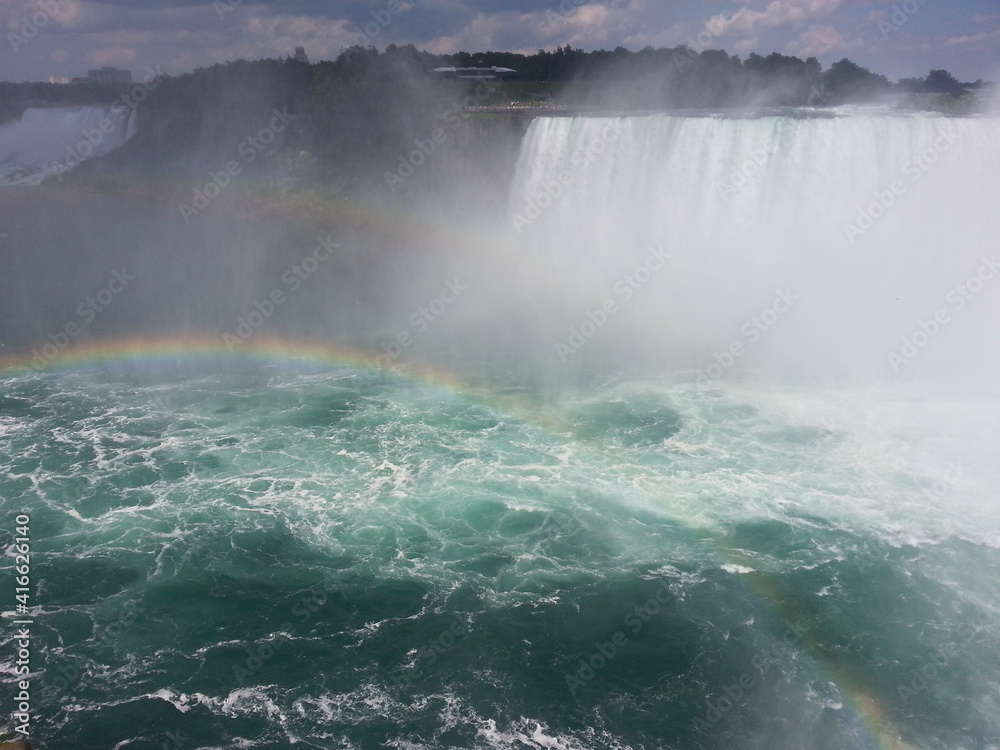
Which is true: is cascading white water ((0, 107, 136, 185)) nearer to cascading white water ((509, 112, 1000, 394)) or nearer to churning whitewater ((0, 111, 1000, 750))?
churning whitewater ((0, 111, 1000, 750))

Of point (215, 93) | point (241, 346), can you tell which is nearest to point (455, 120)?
point (241, 346)

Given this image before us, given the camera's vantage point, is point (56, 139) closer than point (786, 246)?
No

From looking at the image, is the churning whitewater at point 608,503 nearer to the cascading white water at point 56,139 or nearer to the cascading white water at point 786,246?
the cascading white water at point 786,246

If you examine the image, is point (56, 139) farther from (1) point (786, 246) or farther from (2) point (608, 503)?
(2) point (608, 503)

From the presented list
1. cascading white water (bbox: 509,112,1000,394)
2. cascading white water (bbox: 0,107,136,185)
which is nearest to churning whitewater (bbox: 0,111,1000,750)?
cascading white water (bbox: 509,112,1000,394)

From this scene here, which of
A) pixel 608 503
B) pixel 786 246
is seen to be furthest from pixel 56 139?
pixel 608 503

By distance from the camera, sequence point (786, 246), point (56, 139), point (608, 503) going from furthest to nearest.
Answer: point (56, 139)
point (786, 246)
point (608, 503)
